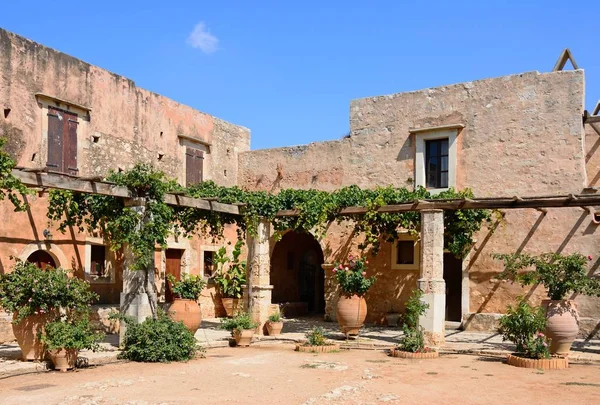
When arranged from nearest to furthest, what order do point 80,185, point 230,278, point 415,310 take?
1. point 80,185
2. point 415,310
3. point 230,278

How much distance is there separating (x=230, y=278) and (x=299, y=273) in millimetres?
3957

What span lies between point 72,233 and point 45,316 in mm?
4678

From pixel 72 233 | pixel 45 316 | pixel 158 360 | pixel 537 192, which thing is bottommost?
pixel 158 360

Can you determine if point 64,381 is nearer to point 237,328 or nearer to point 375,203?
point 237,328

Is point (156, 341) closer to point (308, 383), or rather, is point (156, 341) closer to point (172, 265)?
point (308, 383)

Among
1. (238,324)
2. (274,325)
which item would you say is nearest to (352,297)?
(274,325)

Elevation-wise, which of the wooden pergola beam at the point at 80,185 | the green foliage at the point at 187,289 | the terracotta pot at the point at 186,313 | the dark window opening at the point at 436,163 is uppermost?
the dark window opening at the point at 436,163

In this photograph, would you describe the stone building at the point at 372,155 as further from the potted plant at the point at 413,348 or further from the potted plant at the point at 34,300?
the potted plant at the point at 413,348

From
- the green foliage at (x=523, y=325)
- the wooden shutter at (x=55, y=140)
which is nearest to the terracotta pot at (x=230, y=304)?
the wooden shutter at (x=55, y=140)

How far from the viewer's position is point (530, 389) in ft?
25.4

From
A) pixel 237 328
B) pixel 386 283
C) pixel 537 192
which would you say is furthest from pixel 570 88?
pixel 237 328

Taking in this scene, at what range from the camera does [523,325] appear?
9.72 meters

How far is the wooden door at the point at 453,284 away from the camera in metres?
16.4

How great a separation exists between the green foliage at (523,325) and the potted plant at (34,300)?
6.72m
